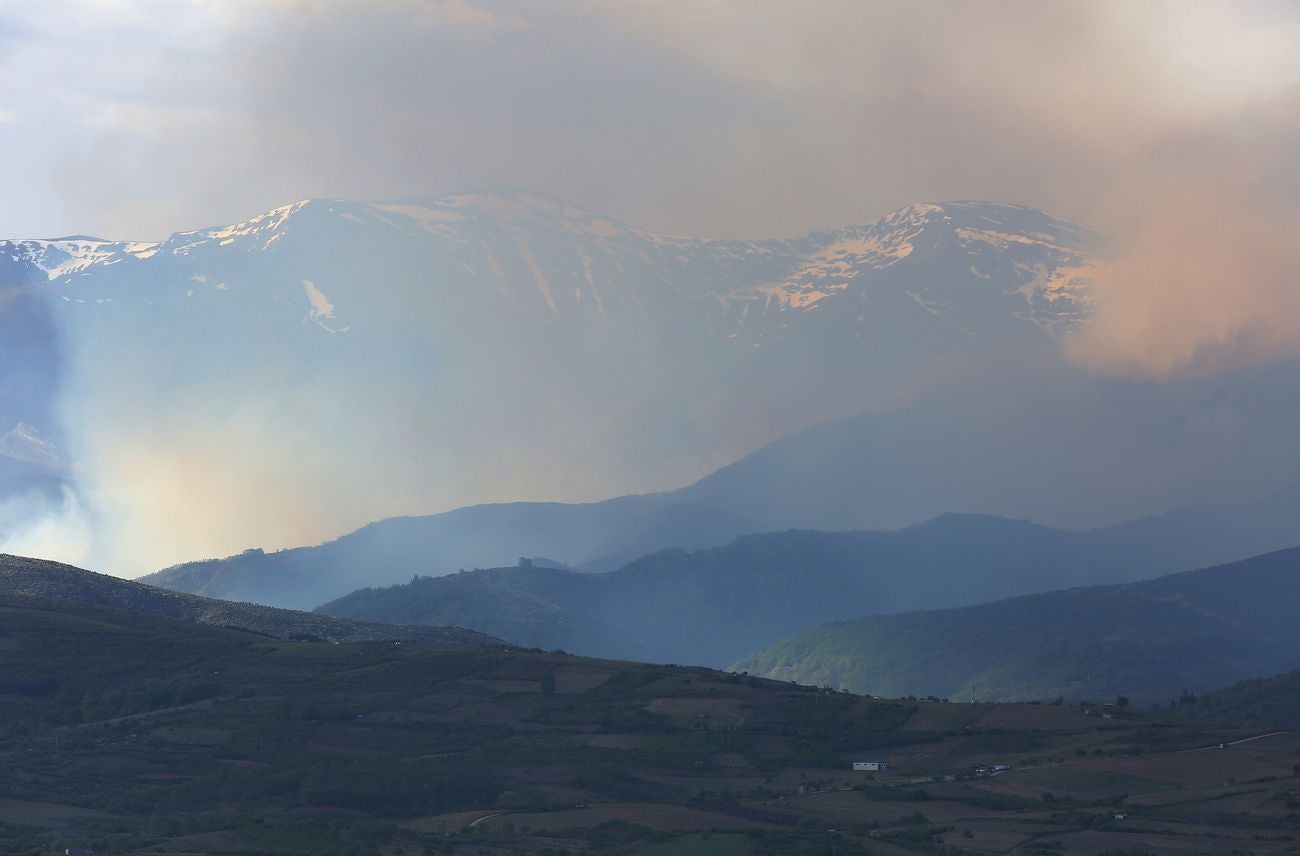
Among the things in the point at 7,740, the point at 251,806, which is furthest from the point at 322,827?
the point at 7,740

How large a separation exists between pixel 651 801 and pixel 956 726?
40.0 m

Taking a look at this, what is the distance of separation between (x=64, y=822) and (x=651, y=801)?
154 feet

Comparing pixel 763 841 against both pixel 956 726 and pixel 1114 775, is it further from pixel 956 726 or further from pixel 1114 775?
pixel 956 726

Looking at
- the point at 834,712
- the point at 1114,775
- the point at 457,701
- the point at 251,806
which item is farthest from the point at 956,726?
the point at 251,806

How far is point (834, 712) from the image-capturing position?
198 metres

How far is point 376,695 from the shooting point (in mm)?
198250

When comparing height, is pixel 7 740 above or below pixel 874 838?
above

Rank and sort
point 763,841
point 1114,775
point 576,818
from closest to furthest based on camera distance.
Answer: point 763,841 < point 576,818 < point 1114,775

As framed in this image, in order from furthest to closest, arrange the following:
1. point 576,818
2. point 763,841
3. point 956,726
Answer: point 956,726 → point 576,818 → point 763,841

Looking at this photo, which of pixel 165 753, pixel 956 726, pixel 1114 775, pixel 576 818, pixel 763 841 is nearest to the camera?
pixel 763 841

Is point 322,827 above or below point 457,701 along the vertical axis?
below

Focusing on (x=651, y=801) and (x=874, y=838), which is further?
(x=651, y=801)

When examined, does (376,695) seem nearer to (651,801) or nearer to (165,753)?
(165,753)

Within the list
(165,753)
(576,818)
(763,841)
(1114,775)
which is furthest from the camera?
(165,753)
